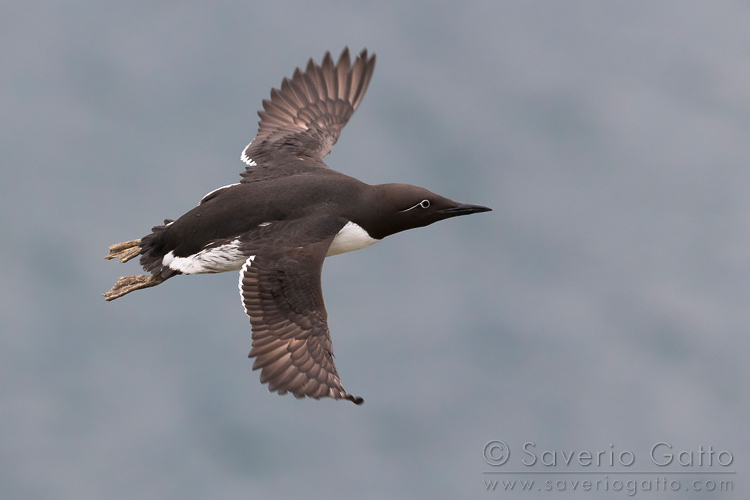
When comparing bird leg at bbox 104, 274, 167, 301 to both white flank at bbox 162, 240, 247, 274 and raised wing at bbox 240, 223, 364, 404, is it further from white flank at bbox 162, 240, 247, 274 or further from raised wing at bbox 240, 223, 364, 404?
raised wing at bbox 240, 223, 364, 404

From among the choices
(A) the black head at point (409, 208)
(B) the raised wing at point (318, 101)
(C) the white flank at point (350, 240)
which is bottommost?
(C) the white flank at point (350, 240)

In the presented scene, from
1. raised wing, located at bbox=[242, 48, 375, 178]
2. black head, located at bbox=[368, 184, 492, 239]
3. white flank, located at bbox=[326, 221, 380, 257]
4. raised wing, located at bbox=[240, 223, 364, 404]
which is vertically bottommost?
raised wing, located at bbox=[240, 223, 364, 404]

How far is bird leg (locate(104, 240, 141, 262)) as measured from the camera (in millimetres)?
13102

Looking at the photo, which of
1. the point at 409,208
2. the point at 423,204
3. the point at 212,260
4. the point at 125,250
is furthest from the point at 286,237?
the point at 125,250

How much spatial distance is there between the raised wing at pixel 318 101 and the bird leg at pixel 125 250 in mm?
2118

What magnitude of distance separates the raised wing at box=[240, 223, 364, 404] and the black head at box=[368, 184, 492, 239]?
3.99 feet

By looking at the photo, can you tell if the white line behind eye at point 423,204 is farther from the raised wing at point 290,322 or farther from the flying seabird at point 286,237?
the raised wing at point 290,322

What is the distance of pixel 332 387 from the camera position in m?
11.0

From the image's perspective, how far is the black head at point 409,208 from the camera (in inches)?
496

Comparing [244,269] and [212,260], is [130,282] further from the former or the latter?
[244,269]

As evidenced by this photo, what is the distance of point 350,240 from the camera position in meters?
12.6

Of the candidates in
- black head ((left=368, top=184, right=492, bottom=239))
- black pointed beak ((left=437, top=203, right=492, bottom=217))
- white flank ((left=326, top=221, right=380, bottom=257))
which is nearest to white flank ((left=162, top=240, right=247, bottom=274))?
white flank ((left=326, top=221, right=380, bottom=257))

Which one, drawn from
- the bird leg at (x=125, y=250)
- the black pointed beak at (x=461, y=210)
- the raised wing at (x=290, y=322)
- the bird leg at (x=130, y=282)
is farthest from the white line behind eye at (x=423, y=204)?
the bird leg at (x=125, y=250)

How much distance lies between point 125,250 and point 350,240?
2.87 m
